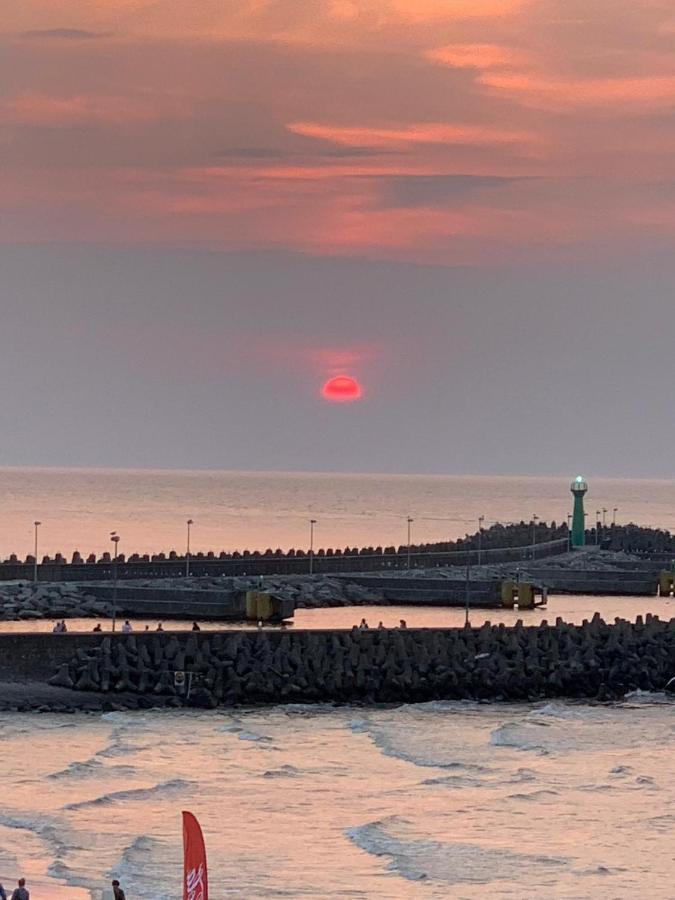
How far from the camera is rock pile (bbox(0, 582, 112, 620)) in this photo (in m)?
79.6

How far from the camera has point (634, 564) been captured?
118062 mm

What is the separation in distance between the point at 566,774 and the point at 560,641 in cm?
1454

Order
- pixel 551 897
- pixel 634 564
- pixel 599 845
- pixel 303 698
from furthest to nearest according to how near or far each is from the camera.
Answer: pixel 634 564 → pixel 303 698 → pixel 599 845 → pixel 551 897

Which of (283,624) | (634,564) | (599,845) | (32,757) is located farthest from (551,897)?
(634,564)

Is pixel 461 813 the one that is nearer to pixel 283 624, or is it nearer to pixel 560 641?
pixel 560 641

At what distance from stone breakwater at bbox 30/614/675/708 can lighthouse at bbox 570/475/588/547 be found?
235ft

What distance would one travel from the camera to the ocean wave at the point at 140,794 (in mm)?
42812

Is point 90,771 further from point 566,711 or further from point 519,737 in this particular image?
point 566,711

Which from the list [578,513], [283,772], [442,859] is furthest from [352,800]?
[578,513]

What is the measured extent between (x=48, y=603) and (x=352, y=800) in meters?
38.5

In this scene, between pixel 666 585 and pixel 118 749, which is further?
pixel 666 585

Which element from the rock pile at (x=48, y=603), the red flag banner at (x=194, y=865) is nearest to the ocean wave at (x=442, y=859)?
the red flag banner at (x=194, y=865)

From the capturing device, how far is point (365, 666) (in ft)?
→ 191

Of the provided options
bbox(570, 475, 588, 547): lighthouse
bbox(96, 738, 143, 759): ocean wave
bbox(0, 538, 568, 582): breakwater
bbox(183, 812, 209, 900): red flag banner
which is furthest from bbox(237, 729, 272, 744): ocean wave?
bbox(570, 475, 588, 547): lighthouse
